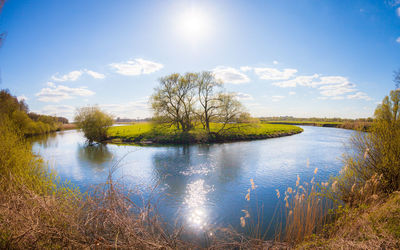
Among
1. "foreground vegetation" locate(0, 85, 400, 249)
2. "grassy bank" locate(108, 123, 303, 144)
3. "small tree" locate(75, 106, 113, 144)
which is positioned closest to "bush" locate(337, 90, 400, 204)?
"foreground vegetation" locate(0, 85, 400, 249)

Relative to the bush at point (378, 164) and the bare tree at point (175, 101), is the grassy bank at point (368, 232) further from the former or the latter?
the bare tree at point (175, 101)

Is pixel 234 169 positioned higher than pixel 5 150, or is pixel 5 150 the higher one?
pixel 5 150

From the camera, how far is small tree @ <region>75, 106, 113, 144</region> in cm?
3080

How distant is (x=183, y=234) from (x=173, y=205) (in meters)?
2.33

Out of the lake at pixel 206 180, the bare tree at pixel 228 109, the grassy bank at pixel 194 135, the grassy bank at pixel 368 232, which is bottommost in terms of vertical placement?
the lake at pixel 206 180

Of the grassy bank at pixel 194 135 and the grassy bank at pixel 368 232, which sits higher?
the grassy bank at pixel 194 135

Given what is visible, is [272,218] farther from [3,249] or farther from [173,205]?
[3,249]

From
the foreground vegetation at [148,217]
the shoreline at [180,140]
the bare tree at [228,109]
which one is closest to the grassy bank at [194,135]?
the shoreline at [180,140]

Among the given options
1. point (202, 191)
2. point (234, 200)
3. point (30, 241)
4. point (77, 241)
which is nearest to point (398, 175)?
point (234, 200)

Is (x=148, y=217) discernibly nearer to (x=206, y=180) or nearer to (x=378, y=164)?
(x=206, y=180)

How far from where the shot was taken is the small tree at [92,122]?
1212 inches

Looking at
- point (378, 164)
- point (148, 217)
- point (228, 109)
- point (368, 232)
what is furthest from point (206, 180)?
point (228, 109)

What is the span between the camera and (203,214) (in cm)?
763

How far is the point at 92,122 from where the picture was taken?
3119cm
